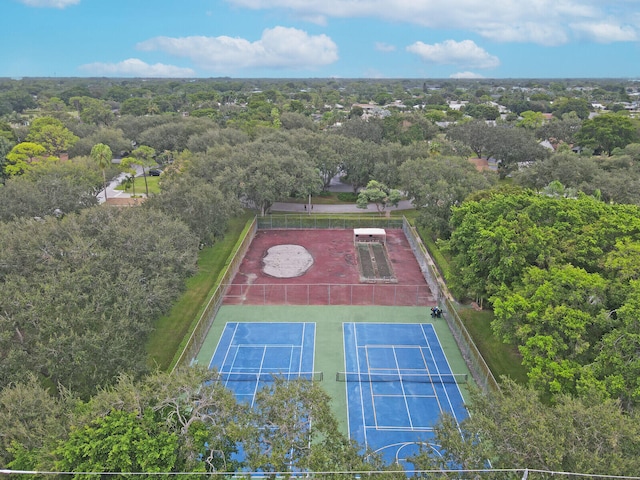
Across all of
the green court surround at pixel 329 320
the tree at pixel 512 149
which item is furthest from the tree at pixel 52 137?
the tree at pixel 512 149

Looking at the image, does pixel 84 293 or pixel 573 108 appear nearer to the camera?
pixel 84 293

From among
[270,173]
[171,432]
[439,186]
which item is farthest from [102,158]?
[171,432]

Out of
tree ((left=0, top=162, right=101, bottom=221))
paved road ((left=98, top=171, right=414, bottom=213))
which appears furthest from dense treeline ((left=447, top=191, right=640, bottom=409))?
tree ((left=0, top=162, right=101, bottom=221))

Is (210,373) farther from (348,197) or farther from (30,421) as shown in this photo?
(348,197)

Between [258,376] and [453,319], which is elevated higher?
[453,319]

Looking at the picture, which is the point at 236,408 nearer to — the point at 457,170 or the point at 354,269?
the point at 354,269
